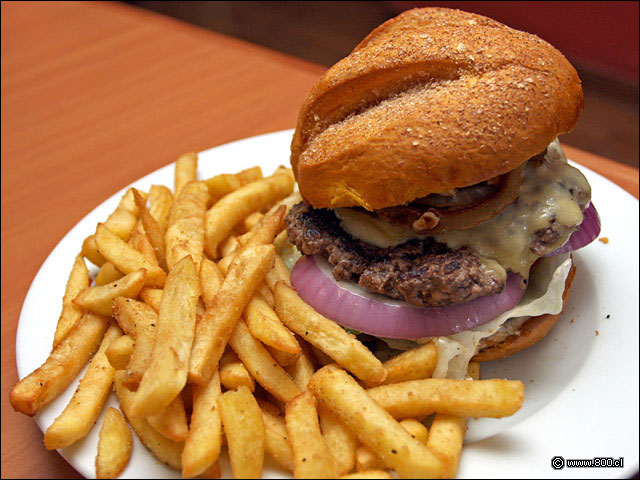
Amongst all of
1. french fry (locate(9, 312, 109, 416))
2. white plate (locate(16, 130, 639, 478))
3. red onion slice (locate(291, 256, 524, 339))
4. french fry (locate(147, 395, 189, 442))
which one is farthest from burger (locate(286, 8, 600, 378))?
french fry (locate(9, 312, 109, 416))

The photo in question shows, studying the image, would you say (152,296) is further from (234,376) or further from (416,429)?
(416,429)

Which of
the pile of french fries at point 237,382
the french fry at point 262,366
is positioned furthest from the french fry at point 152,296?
the french fry at point 262,366

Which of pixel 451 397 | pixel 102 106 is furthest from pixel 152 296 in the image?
pixel 102 106

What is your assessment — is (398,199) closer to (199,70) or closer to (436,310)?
(436,310)

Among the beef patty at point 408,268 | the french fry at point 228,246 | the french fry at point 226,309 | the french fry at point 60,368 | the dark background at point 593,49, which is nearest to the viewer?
the french fry at point 226,309

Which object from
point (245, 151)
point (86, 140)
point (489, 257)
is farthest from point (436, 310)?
point (86, 140)

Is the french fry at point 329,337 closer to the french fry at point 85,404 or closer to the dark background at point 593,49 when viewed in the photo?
the french fry at point 85,404
